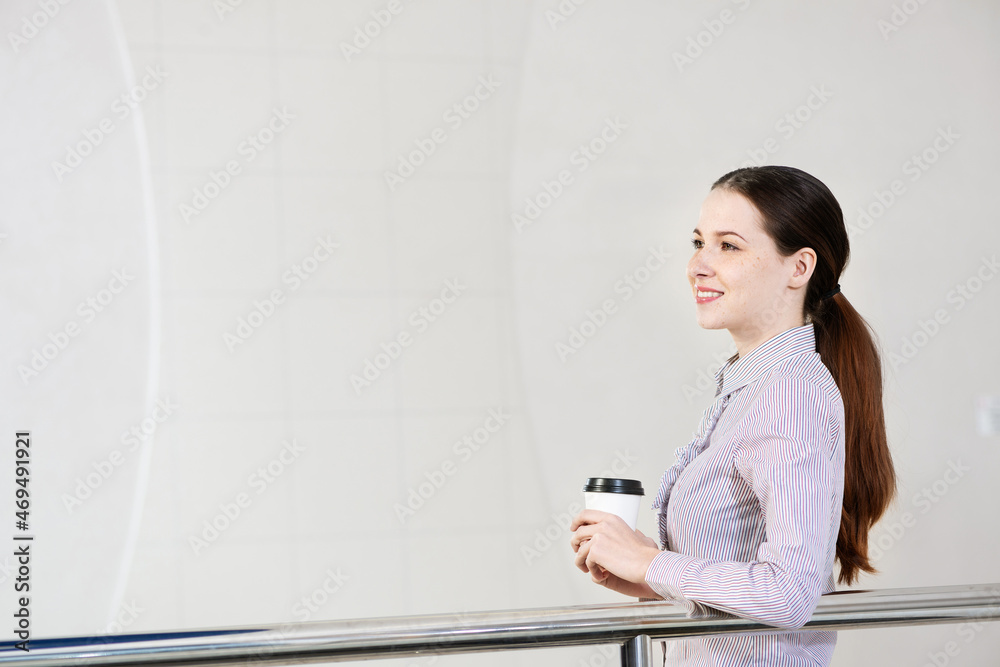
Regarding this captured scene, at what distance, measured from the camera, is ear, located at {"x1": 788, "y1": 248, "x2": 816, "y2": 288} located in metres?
1.17

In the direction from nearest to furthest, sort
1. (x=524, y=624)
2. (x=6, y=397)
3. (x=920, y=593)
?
(x=524, y=624) → (x=920, y=593) → (x=6, y=397)

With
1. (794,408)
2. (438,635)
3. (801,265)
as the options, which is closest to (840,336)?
(801,265)

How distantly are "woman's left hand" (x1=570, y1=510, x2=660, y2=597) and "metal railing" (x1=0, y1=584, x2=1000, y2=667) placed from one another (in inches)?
4.1

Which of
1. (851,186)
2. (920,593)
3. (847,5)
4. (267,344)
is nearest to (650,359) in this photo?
(851,186)

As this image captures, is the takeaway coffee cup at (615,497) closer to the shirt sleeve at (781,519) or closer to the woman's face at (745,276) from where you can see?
the shirt sleeve at (781,519)

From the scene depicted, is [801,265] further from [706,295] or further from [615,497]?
[615,497]

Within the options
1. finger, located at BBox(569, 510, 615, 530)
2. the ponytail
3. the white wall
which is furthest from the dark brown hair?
the white wall

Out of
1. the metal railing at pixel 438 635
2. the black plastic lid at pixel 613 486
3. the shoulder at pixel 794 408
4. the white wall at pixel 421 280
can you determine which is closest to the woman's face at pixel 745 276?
the shoulder at pixel 794 408

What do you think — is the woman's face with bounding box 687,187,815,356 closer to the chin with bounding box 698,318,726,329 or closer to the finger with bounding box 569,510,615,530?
the chin with bounding box 698,318,726,329

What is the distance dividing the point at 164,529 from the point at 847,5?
307cm

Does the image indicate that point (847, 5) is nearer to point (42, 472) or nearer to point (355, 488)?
point (355, 488)

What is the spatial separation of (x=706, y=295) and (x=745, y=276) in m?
0.06

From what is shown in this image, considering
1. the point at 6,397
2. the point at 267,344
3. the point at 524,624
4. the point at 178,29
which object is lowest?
the point at 524,624

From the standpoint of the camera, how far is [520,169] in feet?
10.3
